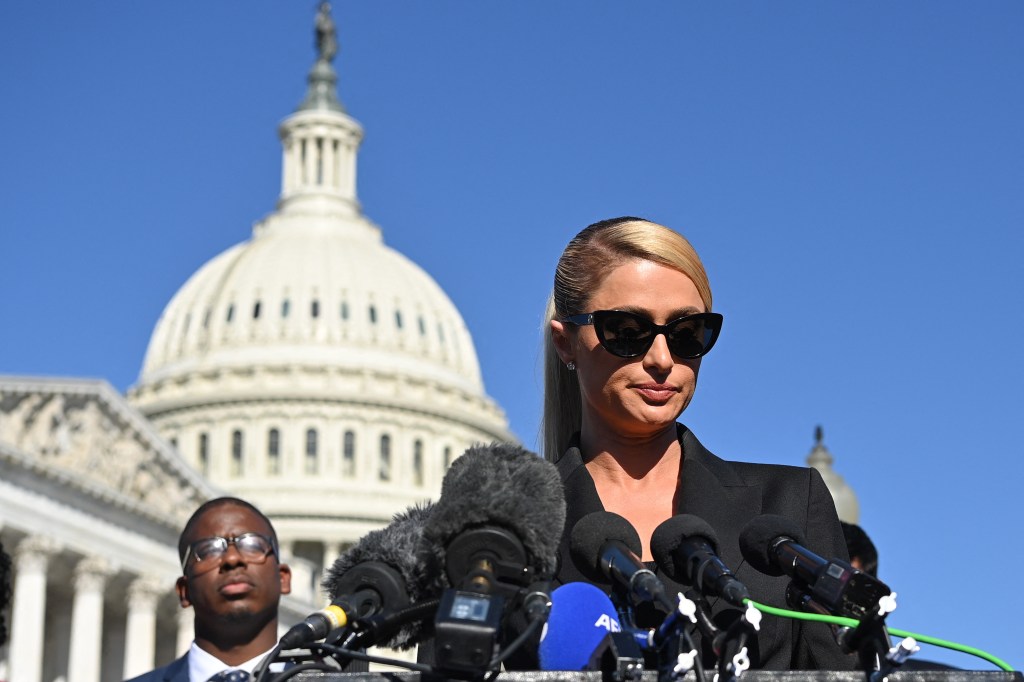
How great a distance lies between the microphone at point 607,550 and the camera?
4.36 meters

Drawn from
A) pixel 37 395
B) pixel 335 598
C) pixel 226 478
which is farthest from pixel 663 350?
pixel 226 478

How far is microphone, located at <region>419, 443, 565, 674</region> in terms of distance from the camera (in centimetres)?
412

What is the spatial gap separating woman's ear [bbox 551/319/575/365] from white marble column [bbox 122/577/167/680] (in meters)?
62.9

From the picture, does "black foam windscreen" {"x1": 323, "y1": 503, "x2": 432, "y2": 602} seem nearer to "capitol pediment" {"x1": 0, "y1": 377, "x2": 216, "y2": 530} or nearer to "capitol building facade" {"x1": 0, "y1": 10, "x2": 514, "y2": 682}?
"capitol pediment" {"x1": 0, "y1": 377, "x2": 216, "y2": 530}

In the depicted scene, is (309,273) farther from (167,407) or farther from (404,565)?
(404,565)

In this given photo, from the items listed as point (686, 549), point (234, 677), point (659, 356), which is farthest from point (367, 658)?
point (659, 356)

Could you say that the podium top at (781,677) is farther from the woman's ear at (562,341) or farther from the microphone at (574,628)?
the woman's ear at (562,341)

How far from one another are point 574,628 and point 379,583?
1.35 ft

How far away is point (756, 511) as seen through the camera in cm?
530

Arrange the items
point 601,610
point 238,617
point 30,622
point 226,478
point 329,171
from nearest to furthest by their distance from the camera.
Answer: point 601,610 → point 238,617 → point 30,622 → point 226,478 → point 329,171

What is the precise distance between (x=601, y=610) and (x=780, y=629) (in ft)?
2.52

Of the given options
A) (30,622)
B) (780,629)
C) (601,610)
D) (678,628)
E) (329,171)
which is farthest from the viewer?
(329,171)

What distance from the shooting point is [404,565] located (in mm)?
4559

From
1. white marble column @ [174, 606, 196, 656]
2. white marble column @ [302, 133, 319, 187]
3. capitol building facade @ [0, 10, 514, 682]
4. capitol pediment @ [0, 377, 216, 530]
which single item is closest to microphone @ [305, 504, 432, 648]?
capitol pediment @ [0, 377, 216, 530]
